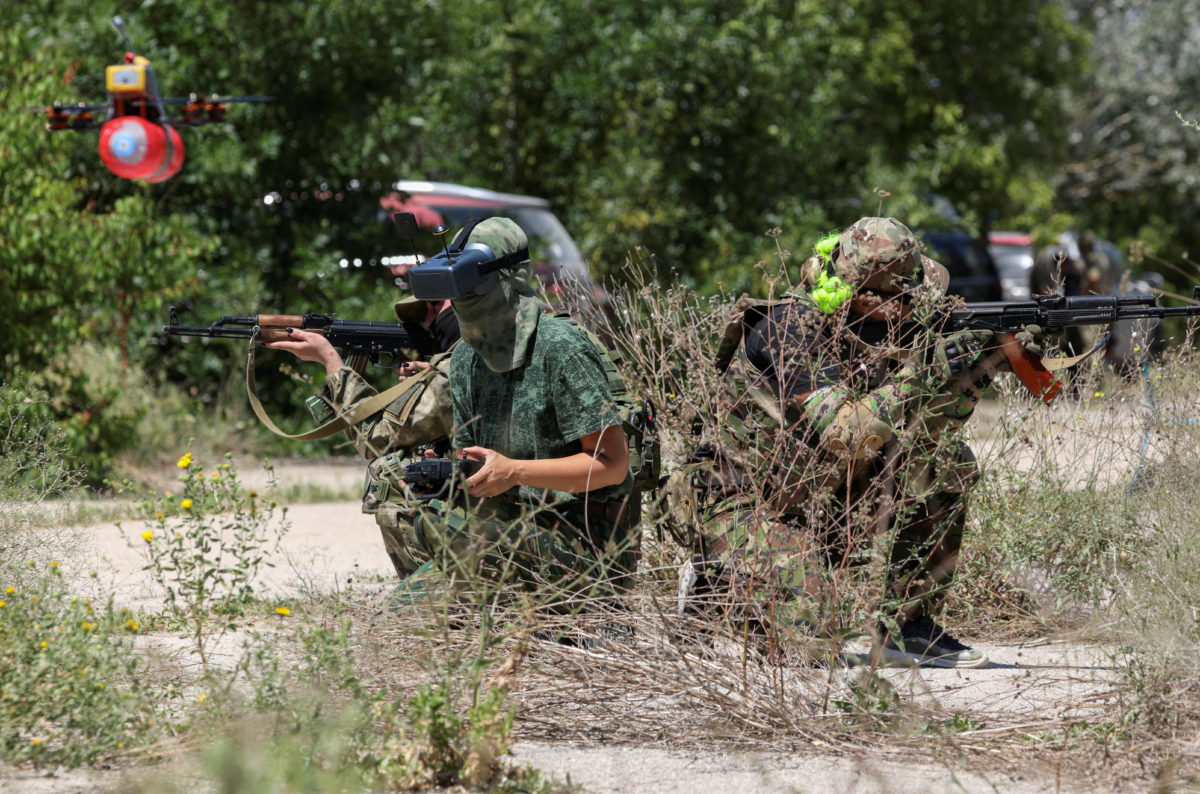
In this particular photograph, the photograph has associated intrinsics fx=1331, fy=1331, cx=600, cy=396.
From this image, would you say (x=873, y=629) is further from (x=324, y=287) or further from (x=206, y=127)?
(x=206, y=127)

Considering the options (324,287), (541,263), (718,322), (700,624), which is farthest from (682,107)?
(700,624)

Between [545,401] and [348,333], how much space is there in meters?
1.37

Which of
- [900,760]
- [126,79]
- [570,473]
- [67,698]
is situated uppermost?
[126,79]

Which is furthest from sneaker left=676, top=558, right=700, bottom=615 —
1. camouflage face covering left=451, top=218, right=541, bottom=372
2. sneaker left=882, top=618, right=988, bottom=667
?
camouflage face covering left=451, top=218, right=541, bottom=372

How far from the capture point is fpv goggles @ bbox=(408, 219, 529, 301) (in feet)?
11.8

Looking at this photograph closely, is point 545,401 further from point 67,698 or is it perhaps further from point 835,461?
point 67,698

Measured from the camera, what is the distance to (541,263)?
10.4m

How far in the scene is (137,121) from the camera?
8.10 m

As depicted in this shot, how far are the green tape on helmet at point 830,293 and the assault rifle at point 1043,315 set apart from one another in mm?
531

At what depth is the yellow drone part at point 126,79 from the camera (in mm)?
8109

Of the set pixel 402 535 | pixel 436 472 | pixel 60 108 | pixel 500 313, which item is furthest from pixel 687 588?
pixel 60 108

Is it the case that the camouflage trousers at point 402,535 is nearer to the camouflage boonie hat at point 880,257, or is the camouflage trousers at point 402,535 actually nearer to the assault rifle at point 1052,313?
the camouflage boonie hat at point 880,257

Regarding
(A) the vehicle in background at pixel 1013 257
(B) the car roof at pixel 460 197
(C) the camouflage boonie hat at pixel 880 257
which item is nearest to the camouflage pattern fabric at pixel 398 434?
(C) the camouflage boonie hat at pixel 880 257

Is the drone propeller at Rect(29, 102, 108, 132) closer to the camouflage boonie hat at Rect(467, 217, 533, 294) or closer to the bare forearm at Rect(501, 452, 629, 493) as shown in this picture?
the camouflage boonie hat at Rect(467, 217, 533, 294)
